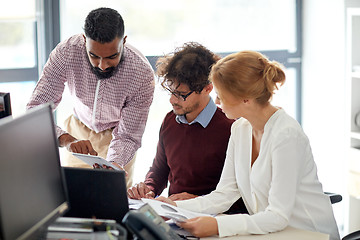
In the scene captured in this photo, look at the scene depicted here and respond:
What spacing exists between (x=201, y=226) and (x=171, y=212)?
0.42ft

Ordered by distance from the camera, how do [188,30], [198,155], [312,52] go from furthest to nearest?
1. [312,52]
2. [188,30]
3. [198,155]

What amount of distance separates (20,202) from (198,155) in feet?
3.60

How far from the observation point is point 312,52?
434 centimetres

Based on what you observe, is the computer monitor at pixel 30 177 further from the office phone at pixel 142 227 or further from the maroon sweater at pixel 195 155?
the maroon sweater at pixel 195 155

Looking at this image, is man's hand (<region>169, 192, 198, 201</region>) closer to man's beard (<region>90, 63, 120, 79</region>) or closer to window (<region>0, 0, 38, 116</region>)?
man's beard (<region>90, 63, 120, 79</region>)

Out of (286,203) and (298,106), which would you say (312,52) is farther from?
(286,203)

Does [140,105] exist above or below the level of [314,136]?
above

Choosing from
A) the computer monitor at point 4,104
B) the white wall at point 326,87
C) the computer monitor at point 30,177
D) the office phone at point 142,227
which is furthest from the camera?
the white wall at point 326,87

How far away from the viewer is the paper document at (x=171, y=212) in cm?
179

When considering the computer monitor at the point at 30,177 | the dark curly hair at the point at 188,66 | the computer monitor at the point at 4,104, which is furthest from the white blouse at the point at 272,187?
the computer monitor at the point at 4,104

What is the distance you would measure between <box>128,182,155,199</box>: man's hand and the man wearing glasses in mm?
Result: 10

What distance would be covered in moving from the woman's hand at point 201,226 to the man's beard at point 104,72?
102cm

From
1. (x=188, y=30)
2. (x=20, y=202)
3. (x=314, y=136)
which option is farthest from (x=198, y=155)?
(x=314, y=136)

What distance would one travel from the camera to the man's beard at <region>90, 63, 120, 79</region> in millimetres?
2562
